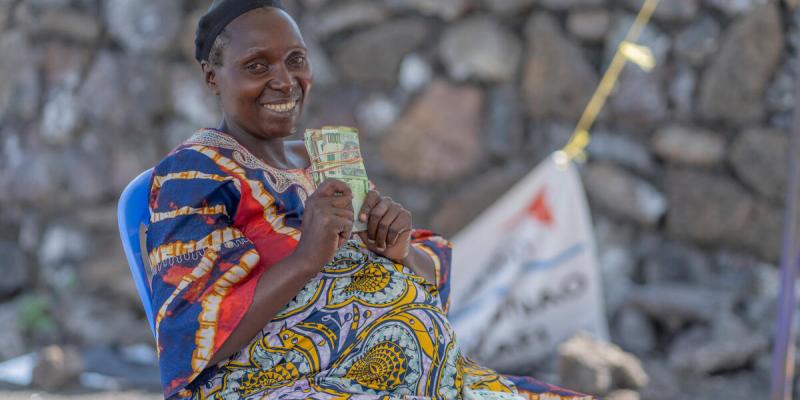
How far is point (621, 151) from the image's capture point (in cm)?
390

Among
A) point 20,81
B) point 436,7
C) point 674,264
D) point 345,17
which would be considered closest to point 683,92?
point 674,264

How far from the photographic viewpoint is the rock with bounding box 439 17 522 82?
4.00m

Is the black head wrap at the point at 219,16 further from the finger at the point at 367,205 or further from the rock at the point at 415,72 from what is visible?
the rock at the point at 415,72

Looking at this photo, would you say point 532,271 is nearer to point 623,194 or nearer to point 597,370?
point 623,194

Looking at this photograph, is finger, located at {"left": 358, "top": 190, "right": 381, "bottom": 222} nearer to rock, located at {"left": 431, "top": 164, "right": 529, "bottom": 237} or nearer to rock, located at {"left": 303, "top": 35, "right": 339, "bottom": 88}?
rock, located at {"left": 431, "top": 164, "right": 529, "bottom": 237}

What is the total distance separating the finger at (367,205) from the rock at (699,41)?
2.51 metres

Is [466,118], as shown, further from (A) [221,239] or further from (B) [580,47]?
(A) [221,239]

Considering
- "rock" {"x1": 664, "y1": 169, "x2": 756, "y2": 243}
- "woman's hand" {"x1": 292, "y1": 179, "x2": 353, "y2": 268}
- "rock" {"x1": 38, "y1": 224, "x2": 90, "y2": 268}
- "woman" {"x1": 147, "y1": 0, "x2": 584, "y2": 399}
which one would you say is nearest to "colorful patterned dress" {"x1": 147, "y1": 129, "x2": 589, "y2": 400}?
"woman" {"x1": 147, "y1": 0, "x2": 584, "y2": 399}

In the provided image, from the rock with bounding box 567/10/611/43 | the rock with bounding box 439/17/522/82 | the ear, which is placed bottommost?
the ear

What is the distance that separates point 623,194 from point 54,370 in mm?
2373

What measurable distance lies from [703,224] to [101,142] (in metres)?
2.72

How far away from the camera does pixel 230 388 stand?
1607mm

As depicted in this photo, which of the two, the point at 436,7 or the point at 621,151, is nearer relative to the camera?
the point at 621,151

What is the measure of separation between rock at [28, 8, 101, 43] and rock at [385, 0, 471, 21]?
1407 mm
